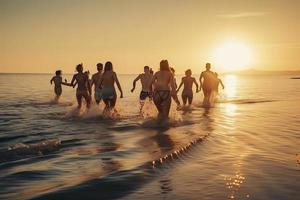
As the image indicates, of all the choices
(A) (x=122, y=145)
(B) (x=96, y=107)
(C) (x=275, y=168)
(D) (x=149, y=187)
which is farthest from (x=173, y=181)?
(B) (x=96, y=107)

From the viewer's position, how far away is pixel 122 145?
934 cm

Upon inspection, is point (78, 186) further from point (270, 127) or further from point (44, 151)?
point (270, 127)

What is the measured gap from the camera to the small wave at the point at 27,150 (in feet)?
26.2

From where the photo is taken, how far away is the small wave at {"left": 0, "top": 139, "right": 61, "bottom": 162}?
798 cm

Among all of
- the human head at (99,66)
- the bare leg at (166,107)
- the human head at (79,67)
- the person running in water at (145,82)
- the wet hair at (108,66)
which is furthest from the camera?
the person running in water at (145,82)

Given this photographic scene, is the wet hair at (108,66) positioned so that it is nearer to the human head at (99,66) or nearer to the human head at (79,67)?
the human head at (99,66)

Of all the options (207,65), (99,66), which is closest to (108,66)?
(99,66)

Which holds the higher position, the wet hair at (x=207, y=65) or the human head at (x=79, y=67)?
the wet hair at (x=207, y=65)

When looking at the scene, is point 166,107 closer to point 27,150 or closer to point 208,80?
point 27,150

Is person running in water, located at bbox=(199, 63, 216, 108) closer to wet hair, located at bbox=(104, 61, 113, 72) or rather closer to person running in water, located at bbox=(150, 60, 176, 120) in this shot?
wet hair, located at bbox=(104, 61, 113, 72)

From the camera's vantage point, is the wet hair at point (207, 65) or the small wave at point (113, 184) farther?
the wet hair at point (207, 65)

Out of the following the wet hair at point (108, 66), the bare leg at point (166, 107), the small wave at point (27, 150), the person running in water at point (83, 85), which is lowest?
the small wave at point (27, 150)

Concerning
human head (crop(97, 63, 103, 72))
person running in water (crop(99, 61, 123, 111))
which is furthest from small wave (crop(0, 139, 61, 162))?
human head (crop(97, 63, 103, 72))

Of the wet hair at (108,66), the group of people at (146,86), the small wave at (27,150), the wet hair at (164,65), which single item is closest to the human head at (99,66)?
the group of people at (146,86)
